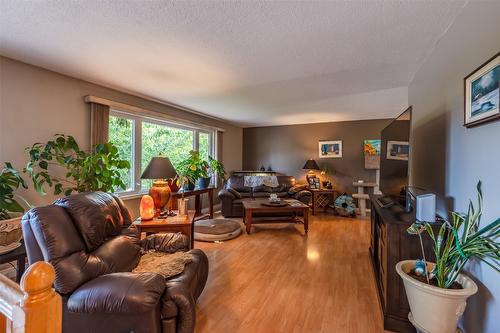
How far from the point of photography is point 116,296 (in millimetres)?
1231

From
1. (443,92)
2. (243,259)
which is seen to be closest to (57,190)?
(243,259)

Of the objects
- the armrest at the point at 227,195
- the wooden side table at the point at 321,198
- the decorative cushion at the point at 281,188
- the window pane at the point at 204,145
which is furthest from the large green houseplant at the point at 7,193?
the wooden side table at the point at 321,198

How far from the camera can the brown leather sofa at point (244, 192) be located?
507 cm

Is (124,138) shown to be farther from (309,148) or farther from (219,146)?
(309,148)

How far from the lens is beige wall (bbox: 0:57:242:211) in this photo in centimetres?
233

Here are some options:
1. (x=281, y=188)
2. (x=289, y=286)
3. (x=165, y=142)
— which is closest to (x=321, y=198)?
(x=281, y=188)

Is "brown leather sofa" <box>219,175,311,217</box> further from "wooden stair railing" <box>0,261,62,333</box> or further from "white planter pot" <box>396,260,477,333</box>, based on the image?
"wooden stair railing" <box>0,261,62,333</box>

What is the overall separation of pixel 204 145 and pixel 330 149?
10.5ft

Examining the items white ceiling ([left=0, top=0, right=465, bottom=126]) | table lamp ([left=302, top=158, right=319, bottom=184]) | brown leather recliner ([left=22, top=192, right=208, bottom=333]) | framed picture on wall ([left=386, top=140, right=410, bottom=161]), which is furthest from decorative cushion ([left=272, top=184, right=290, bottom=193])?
brown leather recliner ([left=22, top=192, right=208, bottom=333])

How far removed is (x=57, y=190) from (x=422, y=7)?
11.8ft

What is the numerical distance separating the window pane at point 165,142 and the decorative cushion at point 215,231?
1214mm

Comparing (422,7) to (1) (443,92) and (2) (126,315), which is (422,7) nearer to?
(1) (443,92)

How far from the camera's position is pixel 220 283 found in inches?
92.9

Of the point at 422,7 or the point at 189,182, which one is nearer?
the point at 422,7
